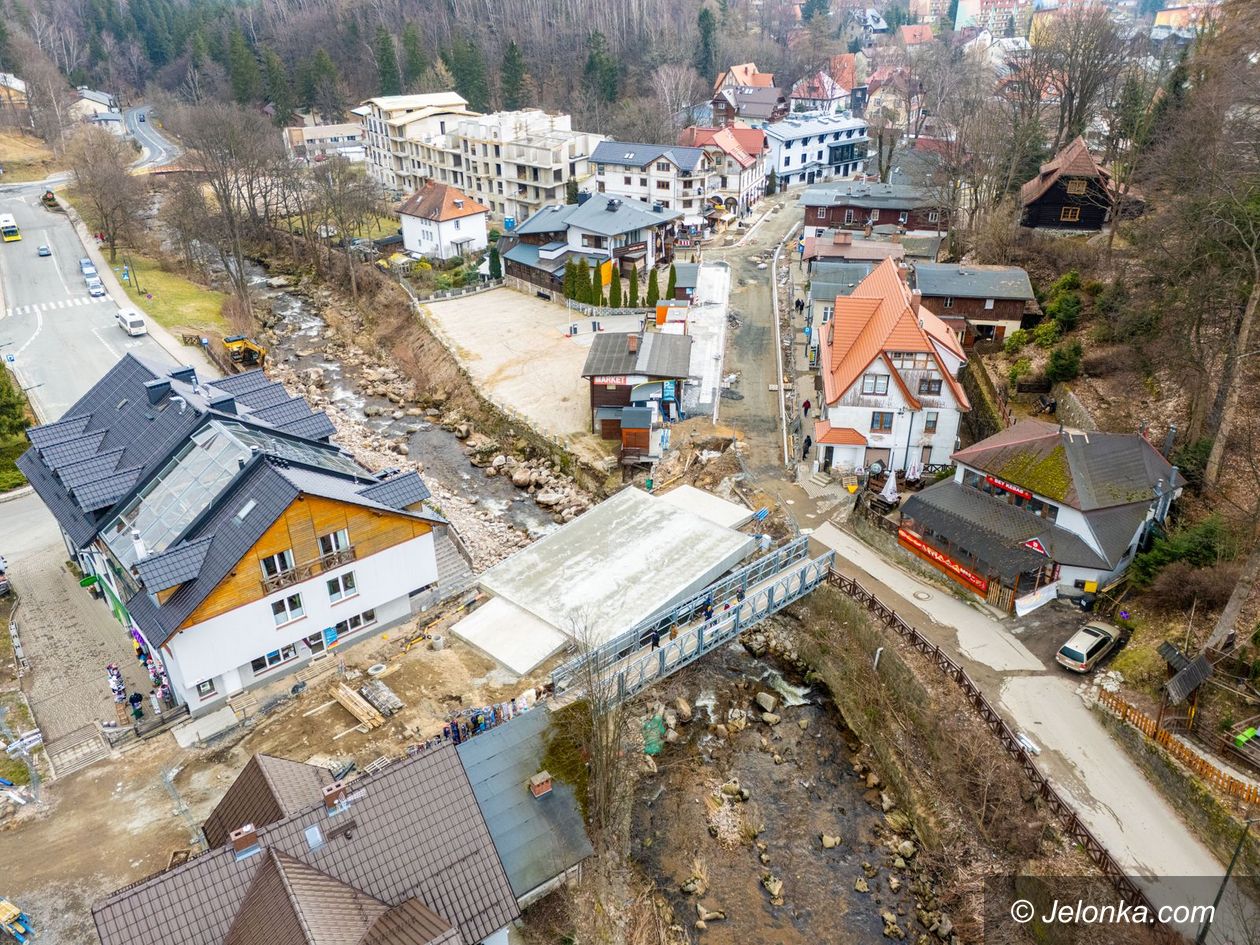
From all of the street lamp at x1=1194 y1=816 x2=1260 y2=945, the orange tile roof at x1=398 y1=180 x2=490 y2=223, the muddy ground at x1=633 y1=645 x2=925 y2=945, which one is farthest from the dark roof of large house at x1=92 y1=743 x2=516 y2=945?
the orange tile roof at x1=398 y1=180 x2=490 y2=223

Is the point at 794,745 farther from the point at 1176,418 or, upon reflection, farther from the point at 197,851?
the point at 1176,418

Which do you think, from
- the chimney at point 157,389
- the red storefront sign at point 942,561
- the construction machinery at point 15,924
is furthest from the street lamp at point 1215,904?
the chimney at point 157,389

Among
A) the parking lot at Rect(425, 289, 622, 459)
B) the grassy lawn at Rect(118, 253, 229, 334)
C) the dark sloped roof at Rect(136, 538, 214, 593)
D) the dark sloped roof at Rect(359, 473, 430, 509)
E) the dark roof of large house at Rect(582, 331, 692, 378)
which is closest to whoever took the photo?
the dark sloped roof at Rect(136, 538, 214, 593)

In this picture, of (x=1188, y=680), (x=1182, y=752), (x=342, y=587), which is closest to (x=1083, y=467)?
(x=1188, y=680)

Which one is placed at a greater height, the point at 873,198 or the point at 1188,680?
the point at 873,198

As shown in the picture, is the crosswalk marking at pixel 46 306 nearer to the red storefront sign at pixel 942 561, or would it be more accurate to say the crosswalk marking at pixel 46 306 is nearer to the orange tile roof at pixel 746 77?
the red storefront sign at pixel 942 561

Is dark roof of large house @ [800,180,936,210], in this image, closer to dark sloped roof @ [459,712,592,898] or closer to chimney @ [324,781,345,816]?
dark sloped roof @ [459,712,592,898]

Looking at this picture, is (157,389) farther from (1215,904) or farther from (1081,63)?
(1081,63)
